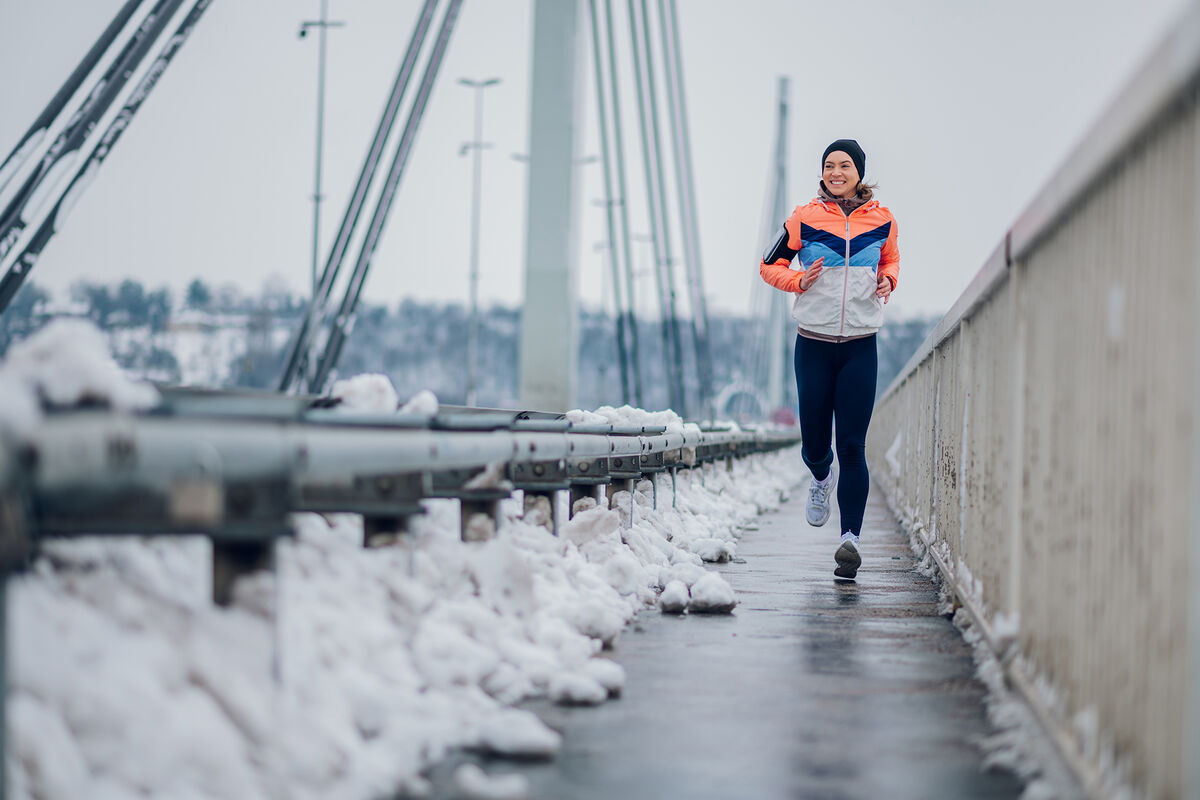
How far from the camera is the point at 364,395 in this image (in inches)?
165

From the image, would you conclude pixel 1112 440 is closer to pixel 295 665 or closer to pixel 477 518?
pixel 295 665

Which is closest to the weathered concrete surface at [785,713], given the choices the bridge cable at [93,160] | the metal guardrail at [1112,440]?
the metal guardrail at [1112,440]

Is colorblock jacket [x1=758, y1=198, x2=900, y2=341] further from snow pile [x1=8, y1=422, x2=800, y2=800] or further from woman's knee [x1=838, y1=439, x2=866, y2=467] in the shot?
snow pile [x1=8, y1=422, x2=800, y2=800]

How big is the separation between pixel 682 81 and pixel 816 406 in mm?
28905

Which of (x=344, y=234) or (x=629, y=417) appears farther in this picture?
(x=344, y=234)

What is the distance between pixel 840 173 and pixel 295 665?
4.46m

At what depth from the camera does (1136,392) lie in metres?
2.42

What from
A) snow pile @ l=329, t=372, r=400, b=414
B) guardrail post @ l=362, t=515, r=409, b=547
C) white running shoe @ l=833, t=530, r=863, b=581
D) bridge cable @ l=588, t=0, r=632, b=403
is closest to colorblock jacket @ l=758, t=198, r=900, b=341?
white running shoe @ l=833, t=530, r=863, b=581

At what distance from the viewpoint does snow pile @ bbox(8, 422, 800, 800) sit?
89.0 inches

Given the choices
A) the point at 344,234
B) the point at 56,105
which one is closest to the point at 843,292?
the point at 56,105

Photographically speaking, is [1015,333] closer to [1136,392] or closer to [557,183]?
[1136,392]

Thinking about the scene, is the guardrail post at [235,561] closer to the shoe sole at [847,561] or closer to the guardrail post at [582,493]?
the guardrail post at [582,493]

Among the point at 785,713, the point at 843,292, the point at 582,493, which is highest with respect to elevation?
the point at 843,292

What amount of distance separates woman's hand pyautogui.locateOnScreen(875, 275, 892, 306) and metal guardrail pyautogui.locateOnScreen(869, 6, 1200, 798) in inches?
84.4
